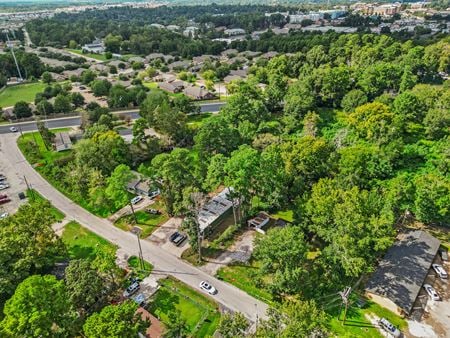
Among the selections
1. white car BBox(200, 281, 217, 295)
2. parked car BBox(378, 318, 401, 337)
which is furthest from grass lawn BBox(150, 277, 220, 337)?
parked car BBox(378, 318, 401, 337)

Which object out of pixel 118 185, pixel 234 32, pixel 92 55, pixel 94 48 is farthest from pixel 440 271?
pixel 234 32

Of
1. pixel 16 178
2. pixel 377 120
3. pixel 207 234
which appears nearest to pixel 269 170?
pixel 207 234

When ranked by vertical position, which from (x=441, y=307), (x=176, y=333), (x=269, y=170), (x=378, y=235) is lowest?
(x=441, y=307)

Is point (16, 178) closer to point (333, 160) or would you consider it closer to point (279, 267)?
point (279, 267)

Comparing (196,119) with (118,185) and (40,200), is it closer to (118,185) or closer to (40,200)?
(118,185)

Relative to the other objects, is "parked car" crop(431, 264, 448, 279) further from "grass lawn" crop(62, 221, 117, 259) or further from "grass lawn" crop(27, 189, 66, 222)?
"grass lawn" crop(27, 189, 66, 222)

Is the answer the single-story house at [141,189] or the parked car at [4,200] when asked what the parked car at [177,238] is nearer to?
the single-story house at [141,189]

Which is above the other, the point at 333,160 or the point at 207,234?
the point at 333,160
